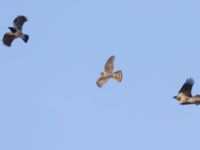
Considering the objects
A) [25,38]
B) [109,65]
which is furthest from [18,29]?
[109,65]

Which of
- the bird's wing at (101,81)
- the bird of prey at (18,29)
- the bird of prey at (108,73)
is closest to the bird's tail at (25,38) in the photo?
the bird of prey at (18,29)

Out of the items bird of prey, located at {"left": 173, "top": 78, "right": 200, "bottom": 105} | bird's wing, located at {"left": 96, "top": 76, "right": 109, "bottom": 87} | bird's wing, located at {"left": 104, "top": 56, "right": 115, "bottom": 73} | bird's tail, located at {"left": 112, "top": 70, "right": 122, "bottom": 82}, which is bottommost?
bird of prey, located at {"left": 173, "top": 78, "right": 200, "bottom": 105}

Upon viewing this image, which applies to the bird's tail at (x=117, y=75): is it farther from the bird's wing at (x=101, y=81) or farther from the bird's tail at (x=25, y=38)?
the bird's tail at (x=25, y=38)

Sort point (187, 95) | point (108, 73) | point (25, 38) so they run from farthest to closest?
point (108, 73)
point (25, 38)
point (187, 95)

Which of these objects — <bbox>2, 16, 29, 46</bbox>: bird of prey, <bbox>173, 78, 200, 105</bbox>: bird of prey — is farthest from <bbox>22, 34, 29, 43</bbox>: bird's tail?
<bbox>173, 78, 200, 105</bbox>: bird of prey

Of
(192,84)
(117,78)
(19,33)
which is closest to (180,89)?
(192,84)

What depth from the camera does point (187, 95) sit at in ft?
204

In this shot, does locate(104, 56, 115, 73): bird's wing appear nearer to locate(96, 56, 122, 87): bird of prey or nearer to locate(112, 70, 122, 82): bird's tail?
locate(96, 56, 122, 87): bird of prey

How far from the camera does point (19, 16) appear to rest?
2586 inches

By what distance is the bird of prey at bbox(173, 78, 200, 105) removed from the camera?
6185 centimetres

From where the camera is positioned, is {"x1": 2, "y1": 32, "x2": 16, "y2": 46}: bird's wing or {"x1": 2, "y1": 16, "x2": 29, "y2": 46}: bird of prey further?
{"x1": 2, "y1": 32, "x2": 16, "y2": 46}: bird's wing

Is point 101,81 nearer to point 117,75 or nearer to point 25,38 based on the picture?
point 117,75

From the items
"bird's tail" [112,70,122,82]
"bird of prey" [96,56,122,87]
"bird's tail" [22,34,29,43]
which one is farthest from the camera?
"bird of prey" [96,56,122,87]

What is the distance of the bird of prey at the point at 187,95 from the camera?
61850mm
